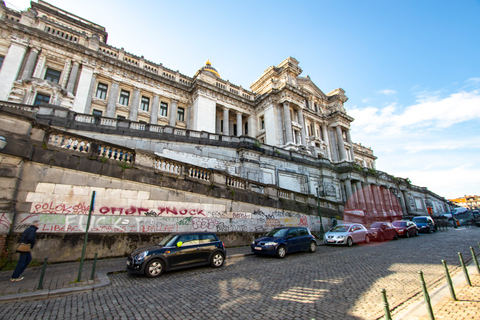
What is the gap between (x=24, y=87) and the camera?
23.1 meters

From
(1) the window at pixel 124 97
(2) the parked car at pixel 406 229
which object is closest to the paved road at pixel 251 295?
(2) the parked car at pixel 406 229

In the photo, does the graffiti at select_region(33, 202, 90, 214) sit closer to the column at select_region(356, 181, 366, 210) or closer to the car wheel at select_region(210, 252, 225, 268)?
the car wheel at select_region(210, 252, 225, 268)

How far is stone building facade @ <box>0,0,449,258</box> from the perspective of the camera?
60.2 ft

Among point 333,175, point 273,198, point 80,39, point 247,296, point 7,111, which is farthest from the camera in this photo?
point 333,175

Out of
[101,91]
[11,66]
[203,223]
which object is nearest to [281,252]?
[203,223]

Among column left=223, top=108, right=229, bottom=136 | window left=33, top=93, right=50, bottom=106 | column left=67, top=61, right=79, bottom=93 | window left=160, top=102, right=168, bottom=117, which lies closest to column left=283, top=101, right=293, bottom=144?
column left=223, top=108, right=229, bottom=136

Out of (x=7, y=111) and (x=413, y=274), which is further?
(x=7, y=111)

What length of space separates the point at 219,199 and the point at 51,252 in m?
8.02

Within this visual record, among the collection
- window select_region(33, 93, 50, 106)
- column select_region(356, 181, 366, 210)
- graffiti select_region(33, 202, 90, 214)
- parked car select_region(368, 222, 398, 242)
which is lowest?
parked car select_region(368, 222, 398, 242)

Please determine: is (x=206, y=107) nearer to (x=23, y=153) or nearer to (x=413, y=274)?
(x=23, y=153)

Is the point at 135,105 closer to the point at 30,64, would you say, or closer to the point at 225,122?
the point at 30,64

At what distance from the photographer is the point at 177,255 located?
812 cm

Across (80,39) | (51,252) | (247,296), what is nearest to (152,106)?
(80,39)

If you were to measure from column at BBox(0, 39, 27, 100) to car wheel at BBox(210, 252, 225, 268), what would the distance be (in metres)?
27.4
